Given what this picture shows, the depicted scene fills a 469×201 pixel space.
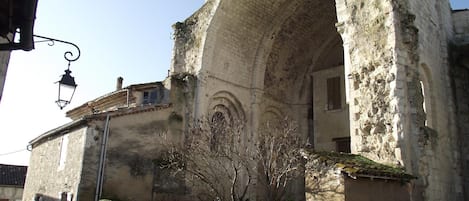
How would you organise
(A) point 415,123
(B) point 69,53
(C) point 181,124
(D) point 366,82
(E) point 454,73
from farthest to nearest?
(C) point 181,124 < (E) point 454,73 < (D) point 366,82 < (A) point 415,123 < (B) point 69,53

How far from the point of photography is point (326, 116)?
1647 cm

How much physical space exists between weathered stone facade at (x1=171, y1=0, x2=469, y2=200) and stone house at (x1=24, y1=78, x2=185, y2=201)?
174 cm

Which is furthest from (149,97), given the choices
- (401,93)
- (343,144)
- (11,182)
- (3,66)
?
(11,182)

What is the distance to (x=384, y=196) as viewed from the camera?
8578mm

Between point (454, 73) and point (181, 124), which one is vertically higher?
point (454, 73)

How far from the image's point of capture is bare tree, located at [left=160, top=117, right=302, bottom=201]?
10.9 metres

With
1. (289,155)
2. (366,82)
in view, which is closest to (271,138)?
(289,155)

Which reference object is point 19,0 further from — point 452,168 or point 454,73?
point 454,73

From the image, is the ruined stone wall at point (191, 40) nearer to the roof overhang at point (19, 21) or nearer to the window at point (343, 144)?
the window at point (343, 144)

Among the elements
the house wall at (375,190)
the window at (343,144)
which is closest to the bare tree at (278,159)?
the house wall at (375,190)

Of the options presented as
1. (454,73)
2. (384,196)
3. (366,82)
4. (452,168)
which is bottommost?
(384,196)

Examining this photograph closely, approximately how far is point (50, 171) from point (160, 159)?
4040 mm

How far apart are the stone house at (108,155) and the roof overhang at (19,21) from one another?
7.61 meters

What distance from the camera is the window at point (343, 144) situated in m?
15.7
